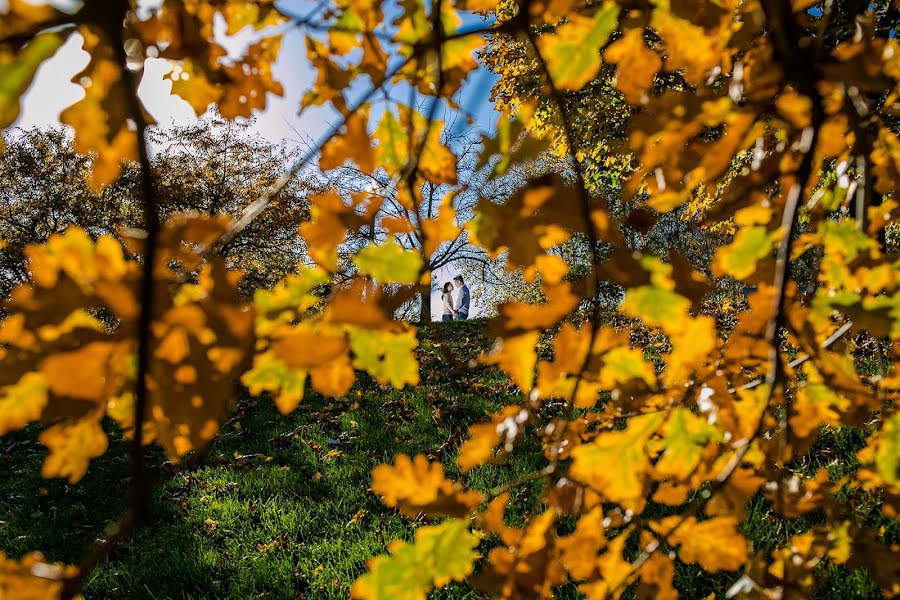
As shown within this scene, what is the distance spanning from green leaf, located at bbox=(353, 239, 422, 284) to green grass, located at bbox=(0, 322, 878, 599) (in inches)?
27.0

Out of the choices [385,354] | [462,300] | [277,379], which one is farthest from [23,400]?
[462,300]

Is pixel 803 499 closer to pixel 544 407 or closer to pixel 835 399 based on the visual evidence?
pixel 835 399

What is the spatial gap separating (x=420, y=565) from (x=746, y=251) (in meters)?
0.60

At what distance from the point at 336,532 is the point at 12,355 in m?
2.24

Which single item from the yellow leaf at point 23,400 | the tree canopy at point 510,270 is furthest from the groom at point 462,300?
the yellow leaf at point 23,400

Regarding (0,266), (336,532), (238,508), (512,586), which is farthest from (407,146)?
(0,266)

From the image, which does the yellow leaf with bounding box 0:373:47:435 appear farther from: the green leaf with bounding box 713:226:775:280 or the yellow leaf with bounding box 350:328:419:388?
the green leaf with bounding box 713:226:775:280

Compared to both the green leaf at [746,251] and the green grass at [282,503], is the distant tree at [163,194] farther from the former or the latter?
the green leaf at [746,251]

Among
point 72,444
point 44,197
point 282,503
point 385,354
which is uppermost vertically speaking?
point 44,197

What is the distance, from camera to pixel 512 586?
720 millimetres

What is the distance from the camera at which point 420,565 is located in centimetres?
63

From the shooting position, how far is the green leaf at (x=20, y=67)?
1.42ft

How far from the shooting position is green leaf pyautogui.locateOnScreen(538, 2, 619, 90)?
624 mm

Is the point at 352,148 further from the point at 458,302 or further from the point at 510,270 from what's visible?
the point at 458,302
